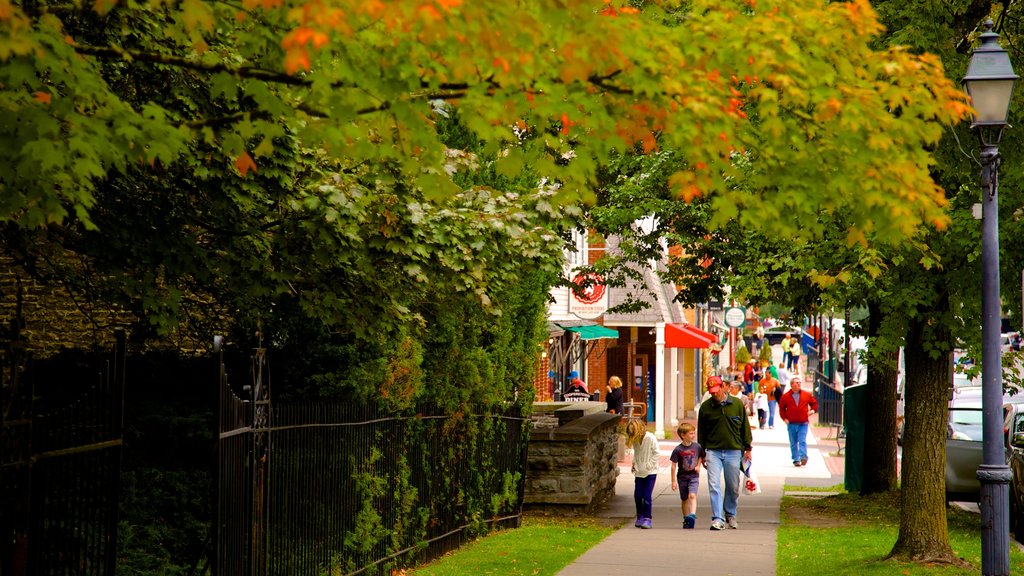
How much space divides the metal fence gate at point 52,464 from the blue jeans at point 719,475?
32.5ft

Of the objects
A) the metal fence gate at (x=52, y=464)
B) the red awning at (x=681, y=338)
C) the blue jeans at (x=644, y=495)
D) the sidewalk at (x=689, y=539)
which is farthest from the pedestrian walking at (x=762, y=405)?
the metal fence gate at (x=52, y=464)

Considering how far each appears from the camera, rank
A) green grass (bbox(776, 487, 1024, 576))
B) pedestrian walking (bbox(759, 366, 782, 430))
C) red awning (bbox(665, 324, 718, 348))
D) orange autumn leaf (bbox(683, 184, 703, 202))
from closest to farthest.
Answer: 1. orange autumn leaf (bbox(683, 184, 703, 202))
2. green grass (bbox(776, 487, 1024, 576))
3. red awning (bbox(665, 324, 718, 348))
4. pedestrian walking (bbox(759, 366, 782, 430))

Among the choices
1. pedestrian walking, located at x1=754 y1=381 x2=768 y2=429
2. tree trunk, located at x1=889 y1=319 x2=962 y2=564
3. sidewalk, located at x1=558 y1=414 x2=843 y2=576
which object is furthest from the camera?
pedestrian walking, located at x1=754 y1=381 x2=768 y2=429

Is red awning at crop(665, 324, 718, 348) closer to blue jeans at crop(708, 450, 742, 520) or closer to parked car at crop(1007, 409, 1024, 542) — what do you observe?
parked car at crop(1007, 409, 1024, 542)

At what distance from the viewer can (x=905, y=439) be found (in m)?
12.6

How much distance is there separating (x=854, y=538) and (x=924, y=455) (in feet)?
9.32

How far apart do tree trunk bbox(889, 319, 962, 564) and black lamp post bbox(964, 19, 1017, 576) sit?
110 inches

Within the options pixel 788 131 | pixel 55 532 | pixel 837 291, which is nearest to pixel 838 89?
pixel 788 131

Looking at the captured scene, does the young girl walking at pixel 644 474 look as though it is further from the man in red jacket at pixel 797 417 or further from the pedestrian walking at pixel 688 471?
the man in red jacket at pixel 797 417

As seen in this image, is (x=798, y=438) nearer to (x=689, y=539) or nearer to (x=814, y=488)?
(x=814, y=488)

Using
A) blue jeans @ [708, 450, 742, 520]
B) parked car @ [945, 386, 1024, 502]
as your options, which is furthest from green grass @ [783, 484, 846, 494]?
blue jeans @ [708, 450, 742, 520]

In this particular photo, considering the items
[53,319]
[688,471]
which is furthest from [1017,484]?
[53,319]

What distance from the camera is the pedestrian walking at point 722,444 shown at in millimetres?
15969

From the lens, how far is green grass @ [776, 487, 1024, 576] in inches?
481
